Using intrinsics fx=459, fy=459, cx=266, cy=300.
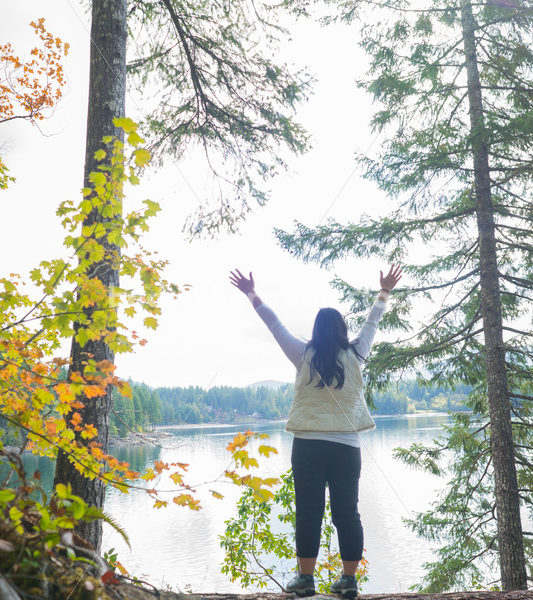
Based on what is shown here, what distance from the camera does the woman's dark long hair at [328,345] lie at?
2336 millimetres

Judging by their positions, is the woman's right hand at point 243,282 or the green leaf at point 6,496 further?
the woman's right hand at point 243,282

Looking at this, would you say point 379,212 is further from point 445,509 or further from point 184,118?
point 445,509

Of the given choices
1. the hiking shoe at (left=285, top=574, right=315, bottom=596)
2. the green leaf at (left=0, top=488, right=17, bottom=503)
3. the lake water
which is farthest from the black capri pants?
the lake water

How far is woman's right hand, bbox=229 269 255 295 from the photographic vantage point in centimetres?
270

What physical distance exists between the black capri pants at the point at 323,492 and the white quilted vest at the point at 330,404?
0.10 m

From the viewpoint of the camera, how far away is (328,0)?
6219mm

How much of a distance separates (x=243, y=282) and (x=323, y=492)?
122 centimetres

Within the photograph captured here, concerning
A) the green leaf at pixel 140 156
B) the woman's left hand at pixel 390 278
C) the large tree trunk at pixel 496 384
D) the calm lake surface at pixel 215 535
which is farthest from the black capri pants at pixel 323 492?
the calm lake surface at pixel 215 535

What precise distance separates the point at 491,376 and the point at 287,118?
12.4ft

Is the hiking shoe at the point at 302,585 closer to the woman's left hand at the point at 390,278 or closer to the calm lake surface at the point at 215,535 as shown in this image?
the woman's left hand at the point at 390,278

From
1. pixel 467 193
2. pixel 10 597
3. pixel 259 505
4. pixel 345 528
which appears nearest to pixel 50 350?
pixel 259 505

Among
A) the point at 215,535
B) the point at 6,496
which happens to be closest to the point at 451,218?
the point at 6,496

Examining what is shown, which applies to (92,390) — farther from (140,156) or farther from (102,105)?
(102,105)

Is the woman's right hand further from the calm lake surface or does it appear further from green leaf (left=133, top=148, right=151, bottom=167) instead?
the calm lake surface
